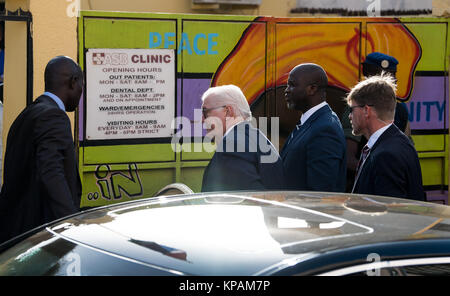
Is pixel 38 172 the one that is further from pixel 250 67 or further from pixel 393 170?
pixel 250 67

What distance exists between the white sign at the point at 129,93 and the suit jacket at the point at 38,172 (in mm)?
2533

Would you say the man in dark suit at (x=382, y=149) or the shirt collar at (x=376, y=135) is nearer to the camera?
the man in dark suit at (x=382, y=149)

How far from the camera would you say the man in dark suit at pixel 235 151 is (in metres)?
4.57

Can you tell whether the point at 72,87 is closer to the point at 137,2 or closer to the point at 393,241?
the point at 393,241

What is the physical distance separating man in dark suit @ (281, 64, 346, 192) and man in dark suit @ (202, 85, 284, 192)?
31cm

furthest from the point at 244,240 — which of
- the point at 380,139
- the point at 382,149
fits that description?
the point at 380,139

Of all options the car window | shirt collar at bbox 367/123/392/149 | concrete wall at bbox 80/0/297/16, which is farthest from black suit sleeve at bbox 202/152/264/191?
concrete wall at bbox 80/0/297/16

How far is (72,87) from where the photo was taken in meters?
4.96

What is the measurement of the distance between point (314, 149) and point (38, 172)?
1.69 m

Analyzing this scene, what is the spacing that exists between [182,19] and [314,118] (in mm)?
2800

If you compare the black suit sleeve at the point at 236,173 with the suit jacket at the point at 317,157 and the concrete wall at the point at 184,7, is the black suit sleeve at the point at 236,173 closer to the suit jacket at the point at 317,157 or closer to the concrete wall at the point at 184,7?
the suit jacket at the point at 317,157

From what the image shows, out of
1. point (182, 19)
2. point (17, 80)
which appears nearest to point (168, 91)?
point (182, 19)

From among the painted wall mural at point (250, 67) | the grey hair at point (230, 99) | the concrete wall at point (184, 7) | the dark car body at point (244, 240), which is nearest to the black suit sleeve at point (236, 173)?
the grey hair at point (230, 99)

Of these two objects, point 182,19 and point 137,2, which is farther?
point 137,2
